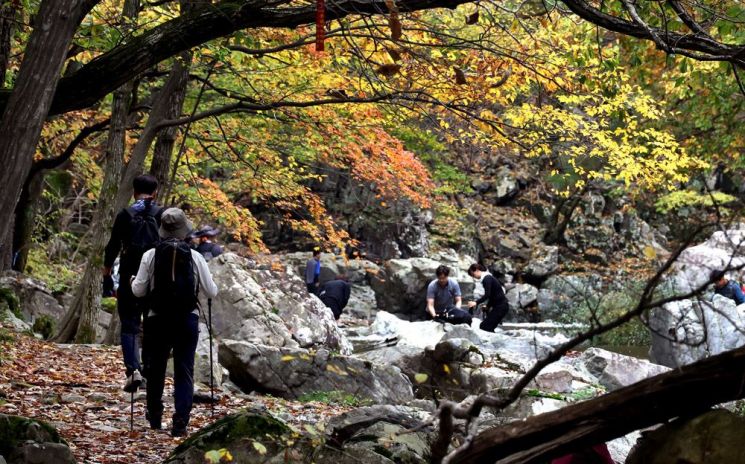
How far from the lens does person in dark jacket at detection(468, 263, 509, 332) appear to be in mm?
16016

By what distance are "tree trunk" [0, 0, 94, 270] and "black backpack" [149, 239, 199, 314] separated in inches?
48.7

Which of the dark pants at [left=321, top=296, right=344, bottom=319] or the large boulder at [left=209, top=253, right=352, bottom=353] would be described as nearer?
the large boulder at [left=209, top=253, right=352, bottom=353]

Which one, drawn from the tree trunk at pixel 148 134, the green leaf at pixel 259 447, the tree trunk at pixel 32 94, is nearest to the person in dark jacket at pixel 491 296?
the tree trunk at pixel 148 134

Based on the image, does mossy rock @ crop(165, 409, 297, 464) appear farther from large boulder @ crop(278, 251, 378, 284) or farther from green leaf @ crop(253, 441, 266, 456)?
large boulder @ crop(278, 251, 378, 284)

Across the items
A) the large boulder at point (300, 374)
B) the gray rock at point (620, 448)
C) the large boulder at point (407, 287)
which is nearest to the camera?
the gray rock at point (620, 448)

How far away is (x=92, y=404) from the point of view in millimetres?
7473

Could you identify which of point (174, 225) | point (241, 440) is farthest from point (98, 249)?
point (241, 440)

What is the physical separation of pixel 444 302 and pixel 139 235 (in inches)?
398

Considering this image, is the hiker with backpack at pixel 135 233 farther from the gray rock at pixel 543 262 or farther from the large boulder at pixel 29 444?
the gray rock at pixel 543 262

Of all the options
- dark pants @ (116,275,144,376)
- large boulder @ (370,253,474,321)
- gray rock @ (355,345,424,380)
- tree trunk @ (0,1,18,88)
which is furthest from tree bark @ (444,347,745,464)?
large boulder @ (370,253,474,321)

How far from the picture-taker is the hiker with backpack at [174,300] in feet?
20.1

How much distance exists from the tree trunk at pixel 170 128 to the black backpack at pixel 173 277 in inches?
231

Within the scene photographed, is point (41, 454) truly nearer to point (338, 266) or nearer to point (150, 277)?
point (150, 277)

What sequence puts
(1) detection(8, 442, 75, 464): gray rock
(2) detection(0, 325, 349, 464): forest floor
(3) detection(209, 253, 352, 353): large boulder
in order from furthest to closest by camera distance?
(3) detection(209, 253, 352, 353): large boulder → (2) detection(0, 325, 349, 464): forest floor → (1) detection(8, 442, 75, 464): gray rock
